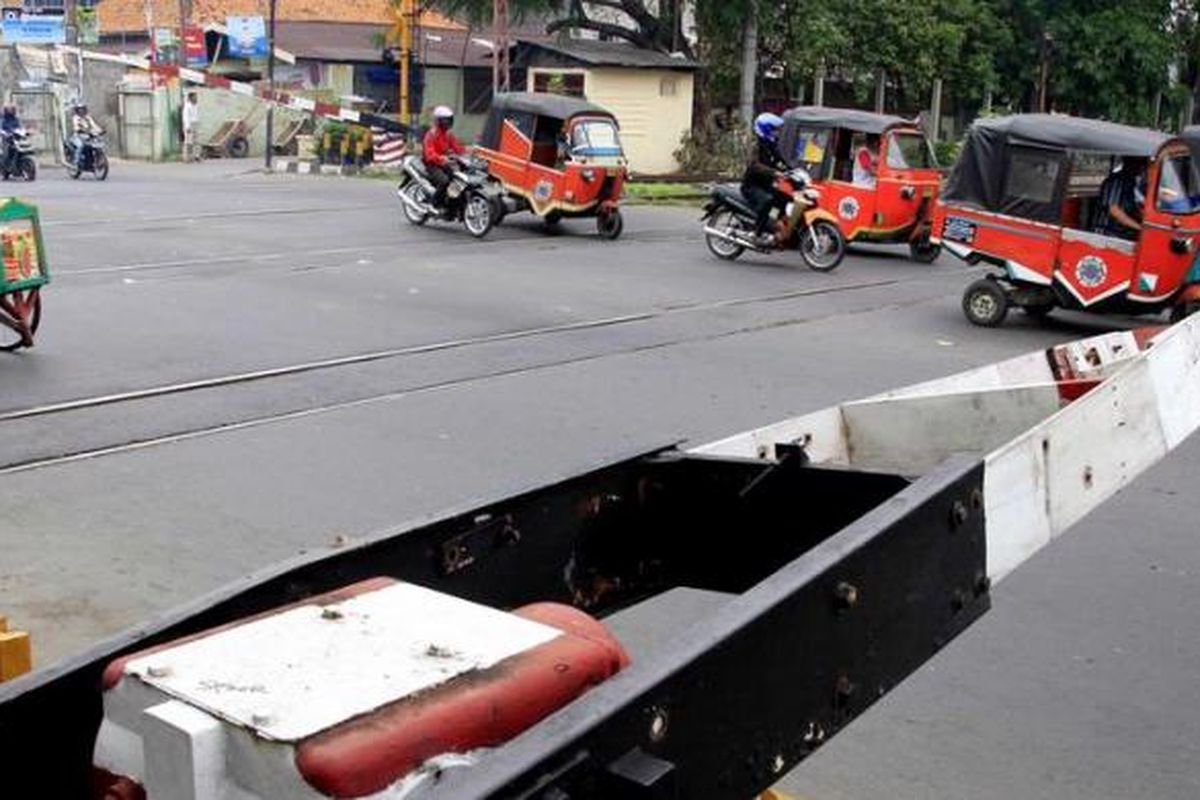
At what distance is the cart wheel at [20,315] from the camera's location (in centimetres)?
1008

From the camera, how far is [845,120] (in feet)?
61.3

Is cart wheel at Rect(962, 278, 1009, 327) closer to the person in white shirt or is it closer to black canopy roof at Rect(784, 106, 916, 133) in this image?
black canopy roof at Rect(784, 106, 916, 133)

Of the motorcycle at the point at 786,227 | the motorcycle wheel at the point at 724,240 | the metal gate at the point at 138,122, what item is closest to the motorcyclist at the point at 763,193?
the motorcycle at the point at 786,227

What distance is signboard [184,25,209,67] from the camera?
136 feet

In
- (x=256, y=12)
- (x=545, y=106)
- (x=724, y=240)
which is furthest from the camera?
(x=256, y=12)

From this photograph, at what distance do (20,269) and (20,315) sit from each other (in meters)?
0.49

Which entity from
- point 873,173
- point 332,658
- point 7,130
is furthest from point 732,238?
point 7,130

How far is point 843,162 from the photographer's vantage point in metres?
18.8

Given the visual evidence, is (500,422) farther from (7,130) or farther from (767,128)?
(7,130)

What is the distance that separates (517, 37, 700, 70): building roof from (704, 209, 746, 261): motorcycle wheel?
16.3m

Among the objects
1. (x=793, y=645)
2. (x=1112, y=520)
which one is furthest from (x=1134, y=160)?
(x=793, y=645)

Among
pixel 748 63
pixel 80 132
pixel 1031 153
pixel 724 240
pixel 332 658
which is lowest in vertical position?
pixel 724 240

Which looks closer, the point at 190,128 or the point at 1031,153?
the point at 1031,153

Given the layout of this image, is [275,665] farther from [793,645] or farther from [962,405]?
[962,405]
